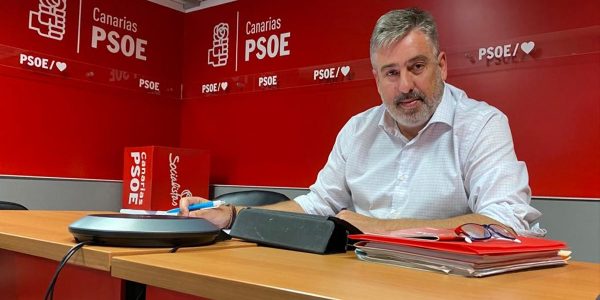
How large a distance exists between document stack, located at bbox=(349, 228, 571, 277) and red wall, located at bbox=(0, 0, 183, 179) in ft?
9.24

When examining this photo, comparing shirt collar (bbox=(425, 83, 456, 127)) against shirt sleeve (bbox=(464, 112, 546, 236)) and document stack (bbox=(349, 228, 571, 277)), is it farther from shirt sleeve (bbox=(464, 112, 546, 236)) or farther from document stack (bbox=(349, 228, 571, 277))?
document stack (bbox=(349, 228, 571, 277))

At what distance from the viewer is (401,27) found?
163cm

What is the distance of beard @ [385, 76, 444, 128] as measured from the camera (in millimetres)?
1672

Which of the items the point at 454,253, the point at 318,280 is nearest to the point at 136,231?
the point at 318,280

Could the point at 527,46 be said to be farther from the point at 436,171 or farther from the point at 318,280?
the point at 318,280

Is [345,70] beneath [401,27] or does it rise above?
above

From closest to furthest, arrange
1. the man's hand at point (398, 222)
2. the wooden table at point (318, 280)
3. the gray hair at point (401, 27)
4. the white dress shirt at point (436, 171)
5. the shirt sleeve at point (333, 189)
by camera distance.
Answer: the wooden table at point (318, 280)
the man's hand at point (398, 222)
the white dress shirt at point (436, 171)
the gray hair at point (401, 27)
the shirt sleeve at point (333, 189)

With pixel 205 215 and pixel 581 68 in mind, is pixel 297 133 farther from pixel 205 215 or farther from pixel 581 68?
pixel 205 215

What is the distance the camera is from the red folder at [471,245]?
2.51 feet

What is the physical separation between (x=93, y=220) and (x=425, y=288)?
569mm

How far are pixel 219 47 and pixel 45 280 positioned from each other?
3017 millimetres

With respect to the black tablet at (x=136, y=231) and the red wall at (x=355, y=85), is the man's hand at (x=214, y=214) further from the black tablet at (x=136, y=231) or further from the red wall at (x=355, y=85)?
the red wall at (x=355, y=85)

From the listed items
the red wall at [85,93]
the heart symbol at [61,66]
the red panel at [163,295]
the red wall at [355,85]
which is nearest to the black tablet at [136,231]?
the red panel at [163,295]

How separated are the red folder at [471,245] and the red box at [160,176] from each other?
2418 mm
